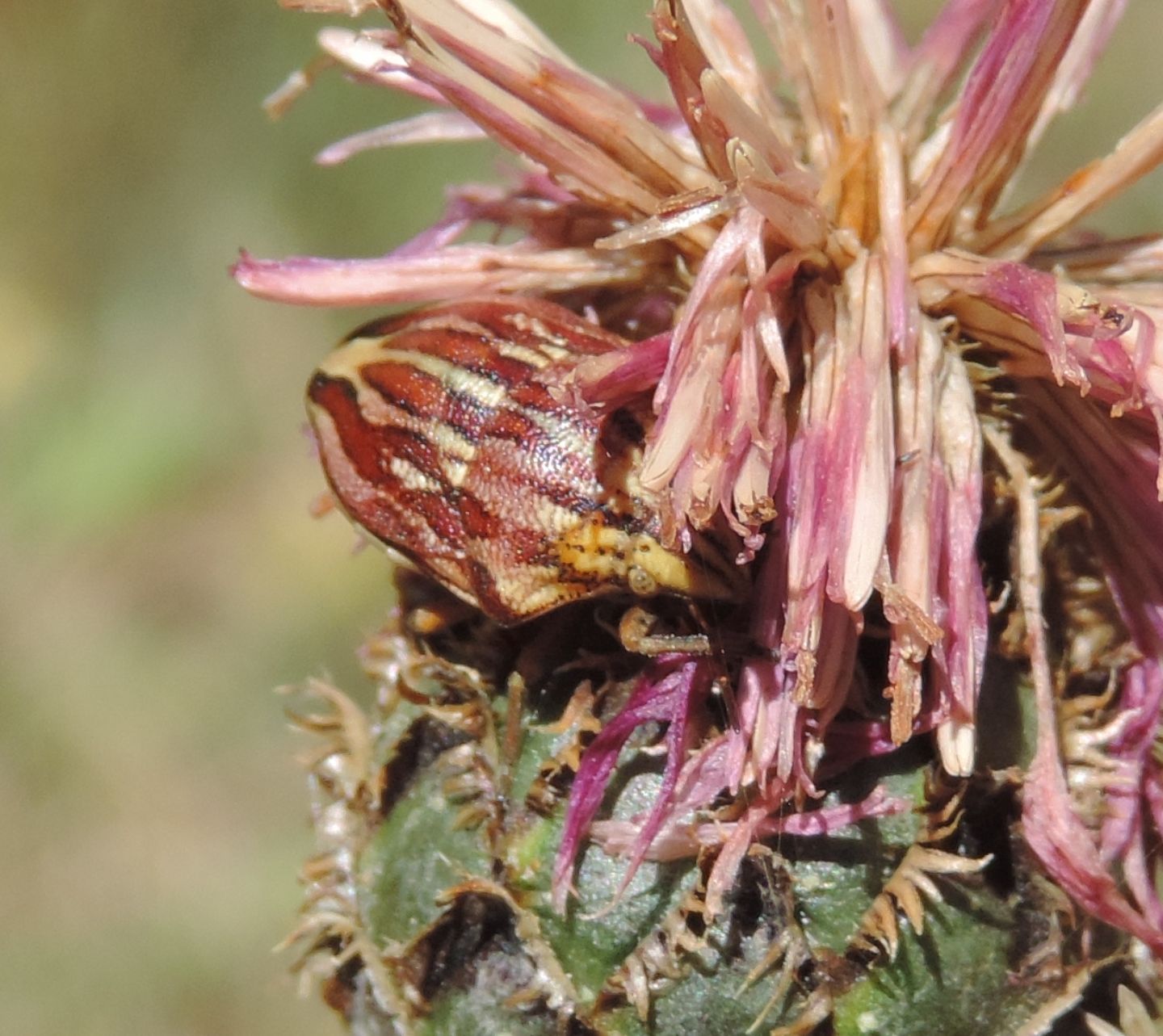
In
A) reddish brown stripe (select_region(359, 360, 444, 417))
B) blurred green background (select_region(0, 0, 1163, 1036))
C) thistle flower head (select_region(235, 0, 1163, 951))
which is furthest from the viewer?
blurred green background (select_region(0, 0, 1163, 1036))

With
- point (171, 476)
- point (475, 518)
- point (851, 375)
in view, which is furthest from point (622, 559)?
point (171, 476)

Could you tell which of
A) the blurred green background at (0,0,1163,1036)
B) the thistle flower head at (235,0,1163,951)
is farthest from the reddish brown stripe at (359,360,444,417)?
the blurred green background at (0,0,1163,1036)

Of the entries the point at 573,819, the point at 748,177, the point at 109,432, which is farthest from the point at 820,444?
the point at 109,432

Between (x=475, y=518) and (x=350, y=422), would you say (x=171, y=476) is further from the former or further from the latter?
(x=475, y=518)

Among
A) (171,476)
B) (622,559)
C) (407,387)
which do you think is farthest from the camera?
(171,476)

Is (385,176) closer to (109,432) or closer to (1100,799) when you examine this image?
(109,432)

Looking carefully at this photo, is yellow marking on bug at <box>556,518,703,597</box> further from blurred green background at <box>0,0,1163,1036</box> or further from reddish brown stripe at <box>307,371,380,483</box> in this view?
blurred green background at <box>0,0,1163,1036</box>
